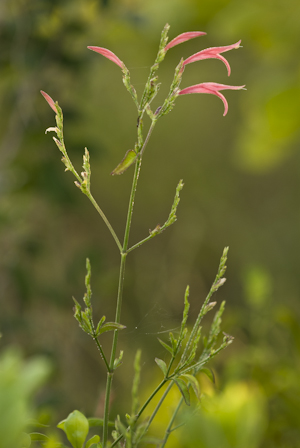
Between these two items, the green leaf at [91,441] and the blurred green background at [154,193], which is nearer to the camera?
the green leaf at [91,441]

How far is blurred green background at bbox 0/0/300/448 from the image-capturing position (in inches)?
26.1

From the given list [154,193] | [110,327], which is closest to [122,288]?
[110,327]

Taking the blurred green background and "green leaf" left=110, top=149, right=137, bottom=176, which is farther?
the blurred green background

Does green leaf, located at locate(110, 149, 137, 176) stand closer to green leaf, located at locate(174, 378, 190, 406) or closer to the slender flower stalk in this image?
the slender flower stalk

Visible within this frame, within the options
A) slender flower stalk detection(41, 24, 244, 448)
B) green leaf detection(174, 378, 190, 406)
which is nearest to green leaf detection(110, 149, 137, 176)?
slender flower stalk detection(41, 24, 244, 448)

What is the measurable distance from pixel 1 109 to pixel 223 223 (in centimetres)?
109

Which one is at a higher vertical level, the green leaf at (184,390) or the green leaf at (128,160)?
the green leaf at (128,160)

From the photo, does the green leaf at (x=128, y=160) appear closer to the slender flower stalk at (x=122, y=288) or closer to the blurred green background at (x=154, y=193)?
the slender flower stalk at (x=122, y=288)

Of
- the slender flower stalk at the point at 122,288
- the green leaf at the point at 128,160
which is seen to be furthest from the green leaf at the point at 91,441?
the green leaf at the point at 128,160

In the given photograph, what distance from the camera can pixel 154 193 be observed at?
1.86 m

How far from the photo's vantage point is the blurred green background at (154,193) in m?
0.66

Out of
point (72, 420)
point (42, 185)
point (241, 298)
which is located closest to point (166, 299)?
point (241, 298)

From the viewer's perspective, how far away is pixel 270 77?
0.98m

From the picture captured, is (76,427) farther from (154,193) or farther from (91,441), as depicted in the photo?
(154,193)
